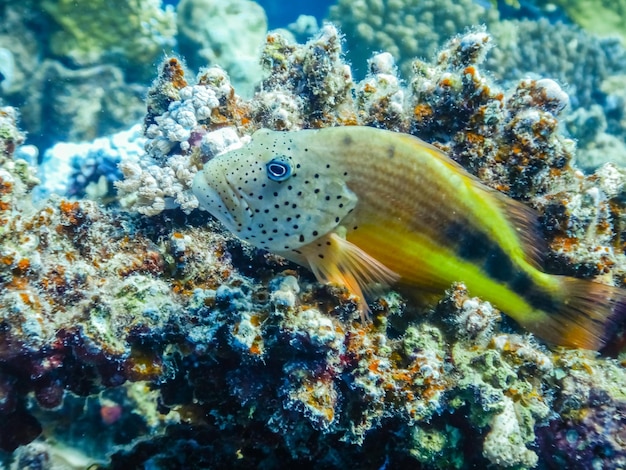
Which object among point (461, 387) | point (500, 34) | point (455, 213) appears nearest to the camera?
point (461, 387)

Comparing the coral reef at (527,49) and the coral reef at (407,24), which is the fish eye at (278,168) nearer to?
the coral reef at (527,49)

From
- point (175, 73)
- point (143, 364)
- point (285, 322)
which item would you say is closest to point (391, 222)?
point (285, 322)

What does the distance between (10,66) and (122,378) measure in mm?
9965

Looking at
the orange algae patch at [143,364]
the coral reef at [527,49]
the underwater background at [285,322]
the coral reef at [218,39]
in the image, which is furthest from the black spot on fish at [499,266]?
the coral reef at [218,39]

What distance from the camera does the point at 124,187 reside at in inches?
156

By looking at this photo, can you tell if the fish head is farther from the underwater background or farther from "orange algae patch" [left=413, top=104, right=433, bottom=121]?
"orange algae patch" [left=413, top=104, right=433, bottom=121]

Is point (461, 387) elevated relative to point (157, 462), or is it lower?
elevated

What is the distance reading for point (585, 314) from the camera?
3271 mm

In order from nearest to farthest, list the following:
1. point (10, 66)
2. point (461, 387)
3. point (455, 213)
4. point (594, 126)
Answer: point (461, 387) → point (455, 213) → point (10, 66) → point (594, 126)

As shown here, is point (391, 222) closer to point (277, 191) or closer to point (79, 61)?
point (277, 191)

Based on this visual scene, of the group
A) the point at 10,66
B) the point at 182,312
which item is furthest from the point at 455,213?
the point at 10,66

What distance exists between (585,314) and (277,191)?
2.37 m

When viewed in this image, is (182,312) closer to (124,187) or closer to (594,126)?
(124,187)

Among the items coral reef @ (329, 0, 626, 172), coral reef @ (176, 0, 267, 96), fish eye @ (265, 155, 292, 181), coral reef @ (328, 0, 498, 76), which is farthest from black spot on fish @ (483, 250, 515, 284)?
coral reef @ (328, 0, 498, 76)
